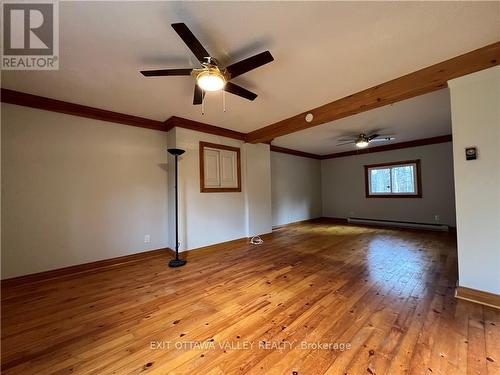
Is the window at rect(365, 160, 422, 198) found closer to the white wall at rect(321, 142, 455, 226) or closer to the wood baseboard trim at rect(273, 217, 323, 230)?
the white wall at rect(321, 142, 455, 226)

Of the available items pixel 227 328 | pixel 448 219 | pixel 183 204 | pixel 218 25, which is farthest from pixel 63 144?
pixel 448 219

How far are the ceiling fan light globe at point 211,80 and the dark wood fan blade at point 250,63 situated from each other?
111 mm

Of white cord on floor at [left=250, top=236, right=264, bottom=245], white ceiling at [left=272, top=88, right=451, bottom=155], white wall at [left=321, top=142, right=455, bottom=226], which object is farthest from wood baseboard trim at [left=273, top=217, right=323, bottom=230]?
white ceiling at [left=272, top=88, right=451, bottom=155]

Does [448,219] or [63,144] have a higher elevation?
[63,144]

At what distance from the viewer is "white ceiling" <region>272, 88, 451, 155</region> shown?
307cm

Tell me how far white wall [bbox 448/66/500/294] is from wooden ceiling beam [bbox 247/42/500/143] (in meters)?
0.09

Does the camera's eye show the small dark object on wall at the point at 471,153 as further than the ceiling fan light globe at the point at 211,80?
Yes

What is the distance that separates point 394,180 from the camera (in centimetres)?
593

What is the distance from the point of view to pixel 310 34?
1.62m

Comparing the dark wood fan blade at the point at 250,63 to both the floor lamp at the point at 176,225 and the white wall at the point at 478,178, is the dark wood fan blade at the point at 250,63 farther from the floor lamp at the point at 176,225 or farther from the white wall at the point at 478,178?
the white wall at the point at 478,178

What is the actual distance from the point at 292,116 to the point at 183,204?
2499mm

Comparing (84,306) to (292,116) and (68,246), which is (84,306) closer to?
(68,246)

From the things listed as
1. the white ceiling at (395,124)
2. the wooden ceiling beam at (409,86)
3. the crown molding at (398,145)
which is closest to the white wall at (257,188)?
the white ceiling at (395,124)

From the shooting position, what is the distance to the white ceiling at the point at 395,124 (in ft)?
10.1
